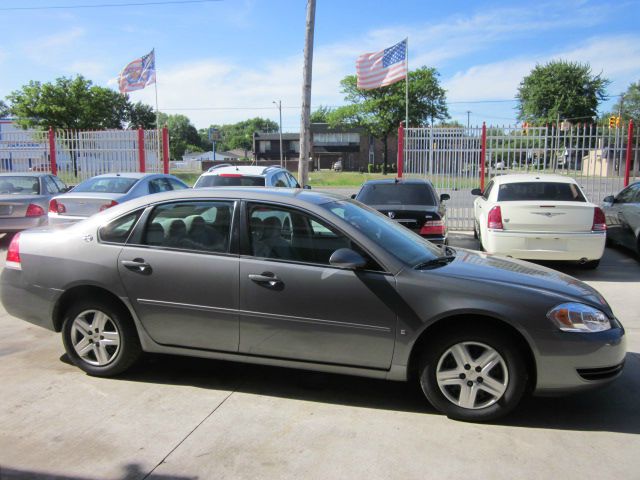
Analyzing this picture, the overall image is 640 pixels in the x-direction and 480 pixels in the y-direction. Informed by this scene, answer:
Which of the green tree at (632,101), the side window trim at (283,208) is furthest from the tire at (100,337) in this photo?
the green tree at (632,101)

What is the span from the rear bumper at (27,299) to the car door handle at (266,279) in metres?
1.68

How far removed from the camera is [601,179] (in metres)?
14.5

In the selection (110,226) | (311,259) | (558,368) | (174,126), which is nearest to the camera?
(558,368)

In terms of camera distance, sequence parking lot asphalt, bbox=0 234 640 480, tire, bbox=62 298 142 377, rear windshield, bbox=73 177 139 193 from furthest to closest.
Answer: rear windshield, bbox=73 177 139 193, tire, bbox=62 298 142 377, parking lot asphalt, bbox=0 234 640 480

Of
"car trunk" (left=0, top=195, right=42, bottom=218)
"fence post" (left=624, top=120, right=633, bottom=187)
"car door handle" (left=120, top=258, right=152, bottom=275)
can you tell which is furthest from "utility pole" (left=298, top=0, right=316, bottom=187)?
"car door handle" (left=120, top=258, right=152, bottom=275)

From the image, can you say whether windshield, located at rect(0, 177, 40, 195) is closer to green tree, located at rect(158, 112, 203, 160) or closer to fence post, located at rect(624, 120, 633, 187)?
fence post, located at rect(624, 120, 633, 187)

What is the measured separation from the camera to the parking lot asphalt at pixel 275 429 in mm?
3109

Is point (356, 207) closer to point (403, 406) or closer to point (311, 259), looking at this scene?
point (311, 259)

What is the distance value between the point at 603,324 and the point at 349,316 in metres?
1.71

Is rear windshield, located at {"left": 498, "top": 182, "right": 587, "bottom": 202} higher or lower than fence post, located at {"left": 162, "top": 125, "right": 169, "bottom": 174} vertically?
lower

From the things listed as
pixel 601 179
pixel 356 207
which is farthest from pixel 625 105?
pixel 356 207

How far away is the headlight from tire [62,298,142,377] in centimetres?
312

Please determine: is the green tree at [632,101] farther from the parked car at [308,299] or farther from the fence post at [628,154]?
the parked car at [308,299]

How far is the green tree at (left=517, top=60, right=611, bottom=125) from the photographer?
47031mm
